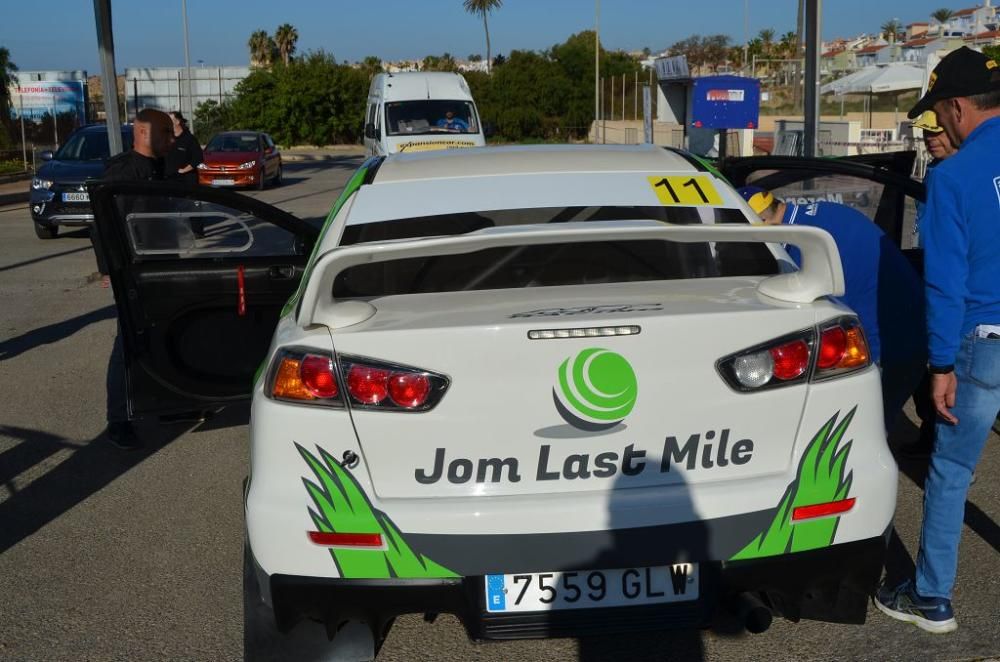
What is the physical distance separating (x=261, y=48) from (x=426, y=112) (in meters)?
65.7

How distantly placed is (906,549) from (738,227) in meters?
2.04

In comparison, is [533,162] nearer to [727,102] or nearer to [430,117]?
[727,102]

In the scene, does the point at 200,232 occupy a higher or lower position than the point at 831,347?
higher

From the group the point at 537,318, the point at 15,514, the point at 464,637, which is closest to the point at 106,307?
the point at 15,514

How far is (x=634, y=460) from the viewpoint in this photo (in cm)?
284

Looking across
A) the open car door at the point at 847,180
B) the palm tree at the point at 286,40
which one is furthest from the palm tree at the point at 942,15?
the open car door at the point at 847,180

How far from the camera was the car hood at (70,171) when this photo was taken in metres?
16.2

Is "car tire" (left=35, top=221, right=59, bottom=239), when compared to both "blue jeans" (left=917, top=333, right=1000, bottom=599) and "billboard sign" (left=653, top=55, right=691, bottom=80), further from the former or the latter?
"blue jeans" (left=917, top=333, right=1000, bottom=599)

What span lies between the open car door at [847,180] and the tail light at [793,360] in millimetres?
1851

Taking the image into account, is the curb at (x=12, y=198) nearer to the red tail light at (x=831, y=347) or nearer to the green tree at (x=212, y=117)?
the red tail light at (x=831, y=347)

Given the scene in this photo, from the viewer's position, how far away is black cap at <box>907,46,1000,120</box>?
3240 mm

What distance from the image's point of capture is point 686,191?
366 centimetres

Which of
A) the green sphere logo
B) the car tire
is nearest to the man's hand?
the green sphere logo

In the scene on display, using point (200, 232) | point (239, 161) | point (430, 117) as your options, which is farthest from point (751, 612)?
point (239, 161)
